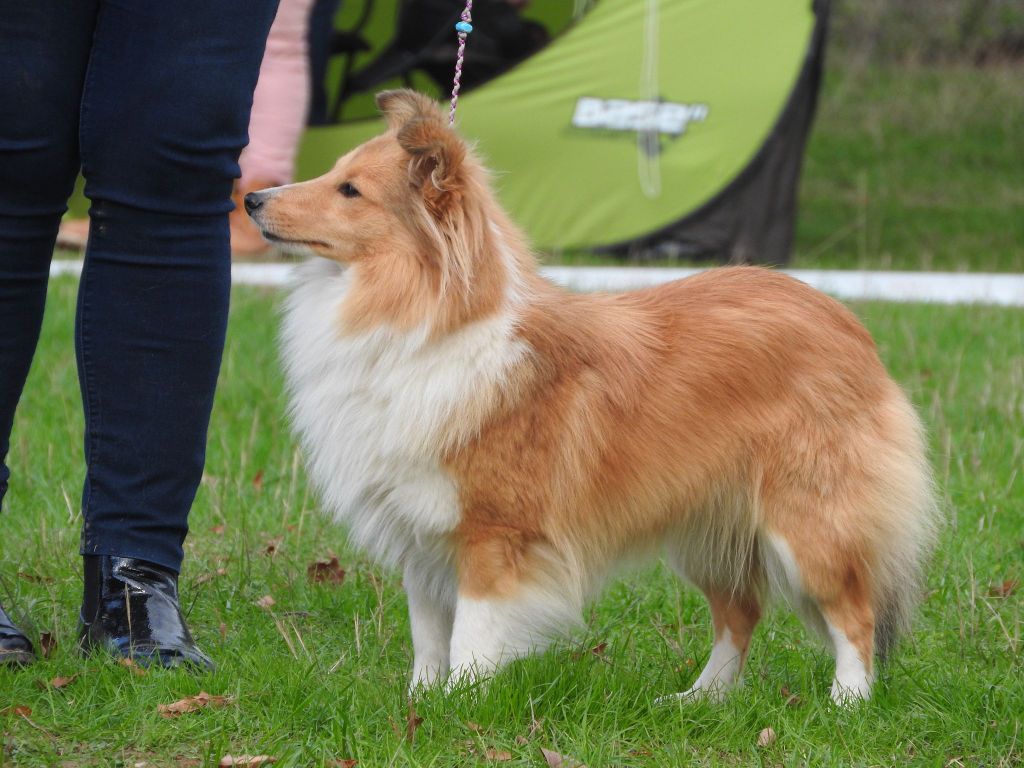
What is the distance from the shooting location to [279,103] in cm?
749

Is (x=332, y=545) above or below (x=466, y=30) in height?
below

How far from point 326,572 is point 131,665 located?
3.22ft

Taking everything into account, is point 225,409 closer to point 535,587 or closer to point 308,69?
point 535,587

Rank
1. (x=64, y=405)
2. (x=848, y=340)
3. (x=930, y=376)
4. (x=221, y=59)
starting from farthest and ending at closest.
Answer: (x=930, y=376) → (x=64, y=405) → (x=848, y=340) → (x=221, y=59)

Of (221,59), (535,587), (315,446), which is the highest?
(221,59)

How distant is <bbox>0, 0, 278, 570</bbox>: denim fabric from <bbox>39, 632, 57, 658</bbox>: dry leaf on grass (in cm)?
26

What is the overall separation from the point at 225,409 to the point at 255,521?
1.23 metres

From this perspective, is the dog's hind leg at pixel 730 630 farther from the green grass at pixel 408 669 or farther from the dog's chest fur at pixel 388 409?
the dog's chest fur at pixel 388 409

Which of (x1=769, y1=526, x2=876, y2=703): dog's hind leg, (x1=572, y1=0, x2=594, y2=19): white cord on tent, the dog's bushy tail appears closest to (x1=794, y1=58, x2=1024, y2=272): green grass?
(x1=572, y1=0, x2=594, y2=19): white cord on tent

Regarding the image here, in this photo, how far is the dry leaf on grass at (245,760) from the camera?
7.22ft

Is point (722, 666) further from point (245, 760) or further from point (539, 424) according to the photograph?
point (245, 760)

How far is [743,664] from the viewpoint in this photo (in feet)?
9.62

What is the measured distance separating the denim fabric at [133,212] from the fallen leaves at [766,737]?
1.24 m

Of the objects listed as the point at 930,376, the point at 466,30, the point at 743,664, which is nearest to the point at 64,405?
the point at 466,30
